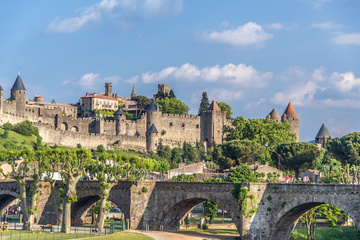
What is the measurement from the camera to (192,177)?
254ft

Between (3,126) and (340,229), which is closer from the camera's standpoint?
(340,229)

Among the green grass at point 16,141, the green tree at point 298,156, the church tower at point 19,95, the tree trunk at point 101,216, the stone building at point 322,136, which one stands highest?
the church tower at point 19,95

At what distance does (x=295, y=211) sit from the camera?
49.9 metres

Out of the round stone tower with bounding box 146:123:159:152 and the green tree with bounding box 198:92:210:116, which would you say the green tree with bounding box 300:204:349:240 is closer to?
the round stone tower with bounding box 146:123:159:152

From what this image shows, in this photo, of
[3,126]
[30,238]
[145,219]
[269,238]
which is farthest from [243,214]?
[3,126]

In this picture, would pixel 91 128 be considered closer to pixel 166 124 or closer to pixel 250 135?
pixel 166 124

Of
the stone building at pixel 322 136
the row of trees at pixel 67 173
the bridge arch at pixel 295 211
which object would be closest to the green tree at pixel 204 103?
the stone building at pixel 322 136

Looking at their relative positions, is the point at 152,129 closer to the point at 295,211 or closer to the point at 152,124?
the point at 152,124

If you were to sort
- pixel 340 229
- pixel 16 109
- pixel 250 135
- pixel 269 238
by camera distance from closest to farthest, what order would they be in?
1. pixel 269 238
2. pixel 340 229
3. pixel 250 135
4. pixel 16 109

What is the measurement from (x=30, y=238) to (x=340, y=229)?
31.5 m

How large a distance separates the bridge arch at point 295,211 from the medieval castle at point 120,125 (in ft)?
250

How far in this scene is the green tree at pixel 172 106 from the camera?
500 feet

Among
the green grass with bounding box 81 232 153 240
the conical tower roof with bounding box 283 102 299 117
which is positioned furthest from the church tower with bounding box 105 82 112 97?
the green grass with bounding box 81 232 153 240

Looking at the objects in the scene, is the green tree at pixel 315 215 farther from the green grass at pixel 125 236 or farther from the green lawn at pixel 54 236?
A: the green lawn at pixel 54 236
